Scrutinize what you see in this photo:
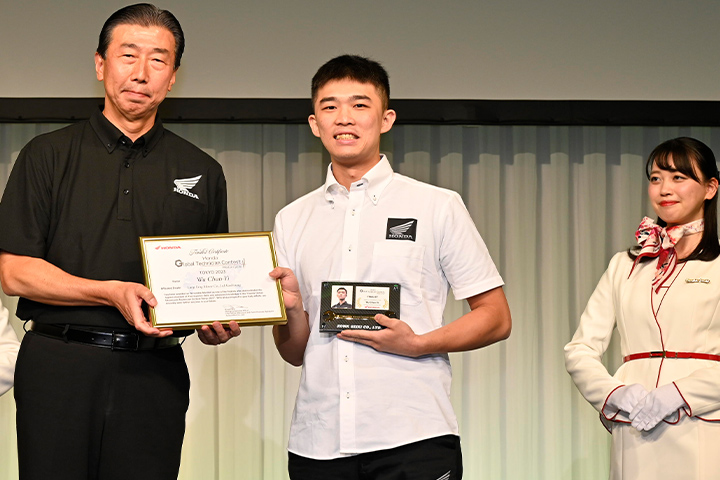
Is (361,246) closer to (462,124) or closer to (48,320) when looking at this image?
(48,320)

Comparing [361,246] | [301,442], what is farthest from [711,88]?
[301,442]

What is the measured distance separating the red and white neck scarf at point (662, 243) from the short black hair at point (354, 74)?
107 cm

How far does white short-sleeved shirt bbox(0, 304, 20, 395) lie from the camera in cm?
254

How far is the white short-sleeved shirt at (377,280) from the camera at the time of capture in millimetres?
2084

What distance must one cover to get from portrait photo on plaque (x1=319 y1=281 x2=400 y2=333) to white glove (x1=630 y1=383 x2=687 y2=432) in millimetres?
967

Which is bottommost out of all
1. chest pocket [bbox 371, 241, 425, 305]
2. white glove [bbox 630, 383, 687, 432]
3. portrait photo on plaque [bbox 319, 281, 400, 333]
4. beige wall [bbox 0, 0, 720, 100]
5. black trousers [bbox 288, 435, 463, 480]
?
black trousers [bbox 288, 435, 463, 480]

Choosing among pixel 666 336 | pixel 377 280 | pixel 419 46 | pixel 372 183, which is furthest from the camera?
pixel 419 46

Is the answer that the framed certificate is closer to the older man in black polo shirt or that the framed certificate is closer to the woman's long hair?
the older man in black polo shirt

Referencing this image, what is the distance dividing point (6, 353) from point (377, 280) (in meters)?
1.30

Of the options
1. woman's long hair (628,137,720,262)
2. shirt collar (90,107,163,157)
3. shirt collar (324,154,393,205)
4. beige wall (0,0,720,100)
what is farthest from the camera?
beige wall (0,0,720,100)

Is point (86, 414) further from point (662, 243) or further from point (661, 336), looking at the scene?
point (662, 243)

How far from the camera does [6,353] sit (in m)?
2.60

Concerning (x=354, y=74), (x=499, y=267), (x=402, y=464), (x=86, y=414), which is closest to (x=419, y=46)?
(x=499, y=267)

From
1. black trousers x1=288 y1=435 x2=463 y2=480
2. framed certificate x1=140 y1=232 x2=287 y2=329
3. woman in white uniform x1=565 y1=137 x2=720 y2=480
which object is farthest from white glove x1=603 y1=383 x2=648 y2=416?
framed certificate x1=140 y1=232 x2=287 y2=329
